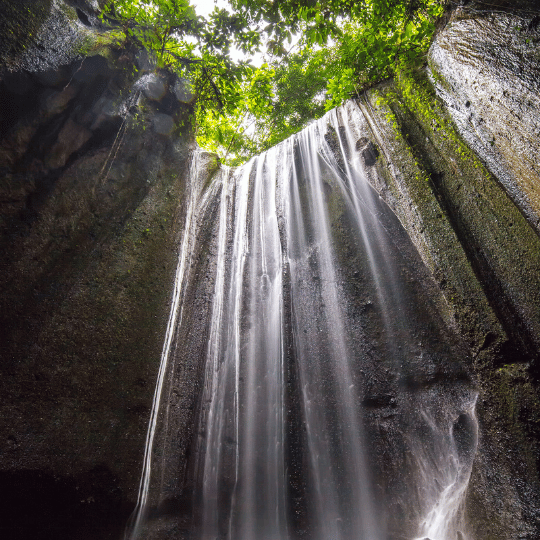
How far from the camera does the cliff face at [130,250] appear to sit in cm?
267

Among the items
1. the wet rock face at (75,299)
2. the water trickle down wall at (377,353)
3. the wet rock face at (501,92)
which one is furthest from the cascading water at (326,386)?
the wet rock face at (501,92)

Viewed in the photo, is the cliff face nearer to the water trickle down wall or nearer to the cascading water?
the water trickle down wall

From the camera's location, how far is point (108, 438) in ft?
12.3

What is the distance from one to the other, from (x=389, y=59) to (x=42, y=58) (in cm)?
524

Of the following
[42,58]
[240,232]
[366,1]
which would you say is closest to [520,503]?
[240,232]

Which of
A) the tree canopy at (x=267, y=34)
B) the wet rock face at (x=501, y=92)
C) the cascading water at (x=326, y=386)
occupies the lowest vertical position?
the cascading water at (x=326, y=386)

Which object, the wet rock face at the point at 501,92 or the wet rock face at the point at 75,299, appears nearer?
the wet rock face at the point at 501,92

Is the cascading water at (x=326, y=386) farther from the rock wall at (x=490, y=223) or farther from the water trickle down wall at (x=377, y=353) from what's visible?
the rock wall at (x=490, y=223)

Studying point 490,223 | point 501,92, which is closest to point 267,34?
point 501,92

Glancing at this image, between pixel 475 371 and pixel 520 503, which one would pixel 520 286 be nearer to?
pixel 475 371

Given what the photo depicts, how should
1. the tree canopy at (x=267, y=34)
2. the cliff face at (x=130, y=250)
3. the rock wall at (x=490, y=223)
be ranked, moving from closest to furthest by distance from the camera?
the rock wall at (x=490, y=223) → the cliff face at (x=130, y=250) → the tree canopy at (x=267, y=34)

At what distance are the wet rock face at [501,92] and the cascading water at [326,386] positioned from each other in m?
1.34

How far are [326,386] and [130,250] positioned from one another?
12.1 feet

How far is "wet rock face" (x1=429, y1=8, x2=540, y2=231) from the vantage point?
2.54m
